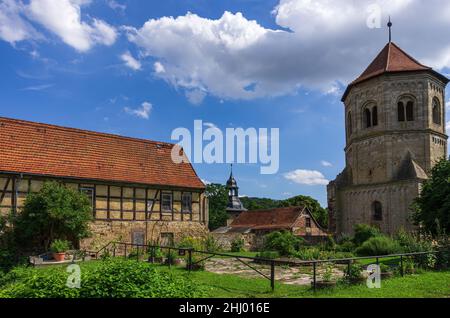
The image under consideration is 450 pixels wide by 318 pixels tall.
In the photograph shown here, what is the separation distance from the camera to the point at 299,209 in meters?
45.8

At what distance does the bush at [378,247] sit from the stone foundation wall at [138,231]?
10.5m

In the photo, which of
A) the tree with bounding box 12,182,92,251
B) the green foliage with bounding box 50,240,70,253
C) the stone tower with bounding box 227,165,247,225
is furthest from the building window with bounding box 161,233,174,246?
the stone tower with bounding box 227,165,247,225

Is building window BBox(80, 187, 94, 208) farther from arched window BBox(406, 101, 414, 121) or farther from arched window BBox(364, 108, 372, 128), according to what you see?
arched window BBox(406, 101, 414, 121)

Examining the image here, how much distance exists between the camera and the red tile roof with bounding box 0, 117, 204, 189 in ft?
73.6

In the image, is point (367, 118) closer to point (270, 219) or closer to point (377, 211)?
point (377, 211)

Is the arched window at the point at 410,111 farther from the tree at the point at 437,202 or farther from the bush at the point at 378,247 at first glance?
the bush at the point at 378,247

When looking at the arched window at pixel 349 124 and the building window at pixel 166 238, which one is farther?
the arched window at pixel 349 124

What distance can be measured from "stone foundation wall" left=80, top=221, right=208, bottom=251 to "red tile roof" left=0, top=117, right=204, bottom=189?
2479mm

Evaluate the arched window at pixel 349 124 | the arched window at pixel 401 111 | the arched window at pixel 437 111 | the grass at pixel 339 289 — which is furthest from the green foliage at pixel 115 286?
the arched window at pixel 437 111

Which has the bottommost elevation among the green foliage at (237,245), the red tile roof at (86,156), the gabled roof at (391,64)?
the green foliage at (237,245)

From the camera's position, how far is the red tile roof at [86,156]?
22422 millimetres
